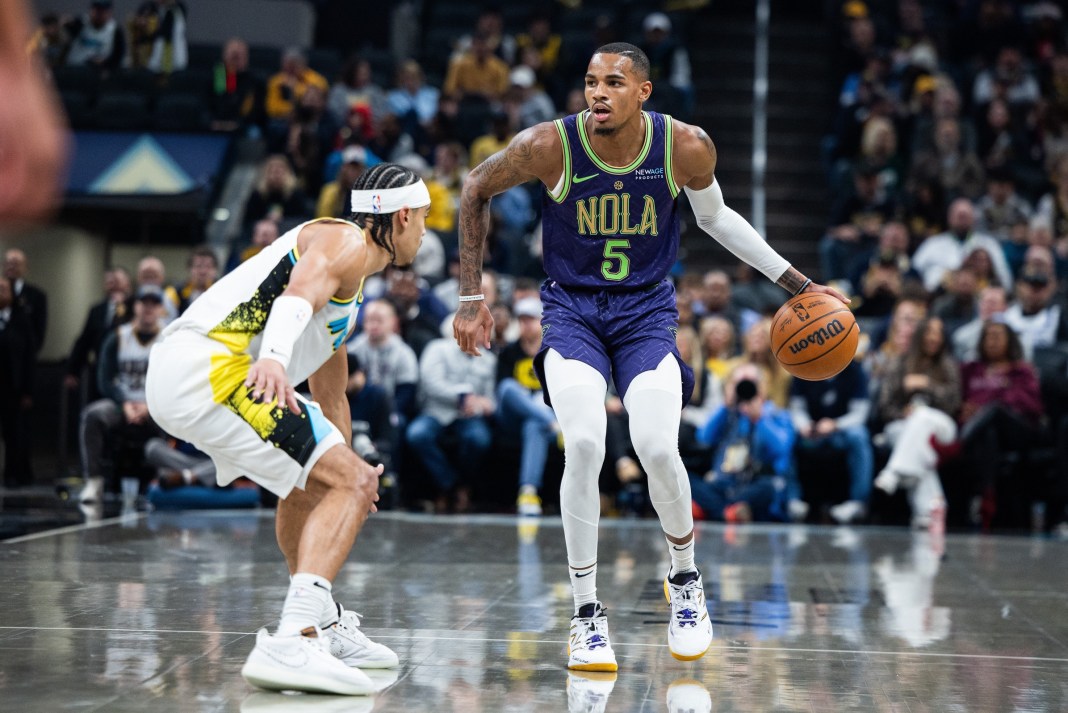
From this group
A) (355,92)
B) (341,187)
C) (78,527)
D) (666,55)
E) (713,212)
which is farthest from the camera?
(666,55)

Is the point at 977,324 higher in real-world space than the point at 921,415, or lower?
higher

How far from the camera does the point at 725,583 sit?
6613mm

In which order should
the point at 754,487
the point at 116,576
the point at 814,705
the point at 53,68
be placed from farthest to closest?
1. the point at 53,68
2. the point at 754,487
3. the point at 116,576
4. the point at 814,705

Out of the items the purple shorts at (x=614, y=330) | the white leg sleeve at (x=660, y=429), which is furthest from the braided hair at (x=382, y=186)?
the white leg sleeve at (x=660, y=429)

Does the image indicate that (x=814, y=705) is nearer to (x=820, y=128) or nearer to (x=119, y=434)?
(x=119, y=434)

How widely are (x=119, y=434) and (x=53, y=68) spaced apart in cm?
669

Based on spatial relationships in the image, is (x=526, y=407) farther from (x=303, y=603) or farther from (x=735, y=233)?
(x=303, y=603)

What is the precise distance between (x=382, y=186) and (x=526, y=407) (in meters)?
5.80

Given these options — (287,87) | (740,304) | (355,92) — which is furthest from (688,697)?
(287,87)

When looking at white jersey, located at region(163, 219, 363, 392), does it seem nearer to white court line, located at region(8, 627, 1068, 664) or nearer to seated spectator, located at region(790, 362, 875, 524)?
white court line, located at region(8, 627, 1068, 664)

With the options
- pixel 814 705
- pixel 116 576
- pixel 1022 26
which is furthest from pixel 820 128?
pixel 814 705

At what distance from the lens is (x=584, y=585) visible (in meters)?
4.68

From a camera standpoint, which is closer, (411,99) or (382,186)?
(382,186)

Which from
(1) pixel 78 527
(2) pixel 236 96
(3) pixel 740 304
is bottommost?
(1) pixel 78 527
